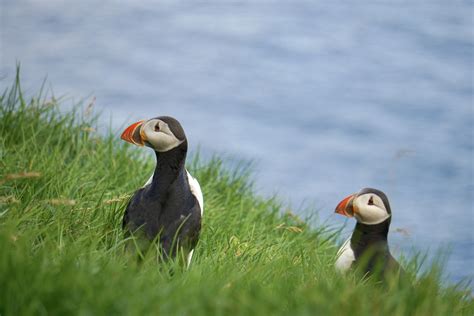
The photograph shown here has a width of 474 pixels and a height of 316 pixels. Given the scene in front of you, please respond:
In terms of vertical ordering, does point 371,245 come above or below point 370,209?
below

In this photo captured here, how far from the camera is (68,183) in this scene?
21.5 ft

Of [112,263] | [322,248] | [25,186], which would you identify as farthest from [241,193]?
[112,263]

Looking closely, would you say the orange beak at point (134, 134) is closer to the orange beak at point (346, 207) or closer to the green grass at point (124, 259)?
the green grass at point (124, 259)

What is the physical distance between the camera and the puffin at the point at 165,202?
514cm

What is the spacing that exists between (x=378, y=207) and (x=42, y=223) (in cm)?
226

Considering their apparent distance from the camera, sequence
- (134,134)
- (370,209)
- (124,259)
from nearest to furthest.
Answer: (124,259) → (134,134) → (370,209)

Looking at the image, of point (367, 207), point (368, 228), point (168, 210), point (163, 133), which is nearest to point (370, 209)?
point (367, 207)

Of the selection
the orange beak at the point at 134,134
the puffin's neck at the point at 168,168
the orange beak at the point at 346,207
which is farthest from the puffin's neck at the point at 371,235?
the orange beak at the point at 134,134

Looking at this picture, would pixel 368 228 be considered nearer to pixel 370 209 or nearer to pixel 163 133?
pixel 370 209

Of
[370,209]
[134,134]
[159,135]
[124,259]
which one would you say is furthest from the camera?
[370,209]

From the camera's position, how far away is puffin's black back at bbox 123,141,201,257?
16.9 feet

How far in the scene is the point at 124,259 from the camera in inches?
189

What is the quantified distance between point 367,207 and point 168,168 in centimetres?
137

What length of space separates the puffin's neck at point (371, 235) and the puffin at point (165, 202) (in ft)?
3.71
